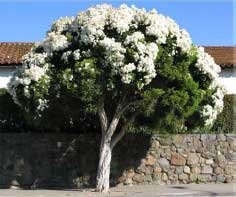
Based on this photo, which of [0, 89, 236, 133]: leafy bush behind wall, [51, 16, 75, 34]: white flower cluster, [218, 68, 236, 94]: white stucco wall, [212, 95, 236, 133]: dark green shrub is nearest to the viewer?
[51, 16, 75, 34]: white flower cluster

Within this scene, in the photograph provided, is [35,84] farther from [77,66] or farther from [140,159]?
[140,159]

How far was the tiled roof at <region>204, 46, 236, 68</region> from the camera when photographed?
30.6 meters

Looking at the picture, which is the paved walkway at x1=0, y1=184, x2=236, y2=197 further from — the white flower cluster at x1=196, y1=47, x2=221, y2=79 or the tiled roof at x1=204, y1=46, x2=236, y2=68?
the tiled roof at x1=204, y1=46, x2=236, y2=68

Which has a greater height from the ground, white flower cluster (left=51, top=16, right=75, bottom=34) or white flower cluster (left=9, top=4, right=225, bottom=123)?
white flower cluster (left=51, top=16, right=75, bottom=34)

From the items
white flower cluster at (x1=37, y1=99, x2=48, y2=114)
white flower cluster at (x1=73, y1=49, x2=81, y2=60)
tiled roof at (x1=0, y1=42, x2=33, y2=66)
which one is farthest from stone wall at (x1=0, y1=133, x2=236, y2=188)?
tiled roof at (x1=0, y1=42, x2=33, y2=66)

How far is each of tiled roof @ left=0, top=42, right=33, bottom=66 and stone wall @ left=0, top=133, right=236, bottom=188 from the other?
10209 mm

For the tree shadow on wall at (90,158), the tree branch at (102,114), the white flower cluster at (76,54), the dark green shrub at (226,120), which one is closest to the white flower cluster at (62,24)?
the white flower cluster at (76,54)

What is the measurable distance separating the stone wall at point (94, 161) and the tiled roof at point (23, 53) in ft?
37.2

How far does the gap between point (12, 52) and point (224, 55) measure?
11.7 meters

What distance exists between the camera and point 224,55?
33375 millimetres

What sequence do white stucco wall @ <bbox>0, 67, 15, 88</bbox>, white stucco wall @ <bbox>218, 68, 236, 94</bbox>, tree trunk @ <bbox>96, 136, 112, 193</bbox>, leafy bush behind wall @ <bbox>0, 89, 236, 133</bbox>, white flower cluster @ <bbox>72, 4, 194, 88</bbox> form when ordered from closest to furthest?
1. white flower cluster @ <bbox>72, 4, 194, 88</bbox>
2. tree trunk @ <bbox>96, 136, 112, 193</bbox>
3. leafy bush behind wall @ <bbox>0, 89, 236, 133</bbox>
4. white stucco wall @ <bbox>0, 67, 15, 88</bbox>
5. white stucco wall @ <bbox>218, 68, 236, 94</bbox>

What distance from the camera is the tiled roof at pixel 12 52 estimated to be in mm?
29328

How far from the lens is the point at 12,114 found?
60.7 feet

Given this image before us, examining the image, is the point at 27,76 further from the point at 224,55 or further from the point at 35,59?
the point at 224,55
